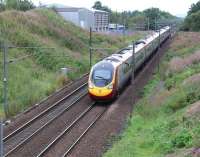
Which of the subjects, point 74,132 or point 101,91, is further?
point 101,91

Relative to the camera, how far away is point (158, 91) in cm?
3334

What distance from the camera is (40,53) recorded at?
44.3 metres

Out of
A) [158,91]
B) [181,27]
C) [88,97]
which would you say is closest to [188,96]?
[158,91]

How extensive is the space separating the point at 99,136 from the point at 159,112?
4.50 m

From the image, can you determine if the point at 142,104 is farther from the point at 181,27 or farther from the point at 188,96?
the point at 181,27

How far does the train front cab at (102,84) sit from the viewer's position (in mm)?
31375

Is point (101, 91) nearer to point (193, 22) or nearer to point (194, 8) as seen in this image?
point (193, 22)

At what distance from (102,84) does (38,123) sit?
6.51 meters

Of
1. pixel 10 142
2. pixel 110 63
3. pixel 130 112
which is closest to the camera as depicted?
pixel 10 142

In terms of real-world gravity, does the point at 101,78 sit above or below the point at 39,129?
above

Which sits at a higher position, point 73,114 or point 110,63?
point 110,63

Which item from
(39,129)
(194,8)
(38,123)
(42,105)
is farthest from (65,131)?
(194,8)

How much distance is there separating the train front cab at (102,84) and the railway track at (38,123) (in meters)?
1.79

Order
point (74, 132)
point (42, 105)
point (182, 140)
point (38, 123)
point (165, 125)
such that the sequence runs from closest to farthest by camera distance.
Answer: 1. point (182, 140)
2. point (165, 125)
3. point (74, 132)
4. point (38, 123)
5. point (42, 105)
